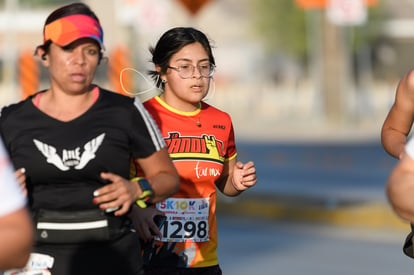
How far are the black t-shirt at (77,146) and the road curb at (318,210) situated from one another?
845 centimetres

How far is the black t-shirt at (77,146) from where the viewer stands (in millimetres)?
4371

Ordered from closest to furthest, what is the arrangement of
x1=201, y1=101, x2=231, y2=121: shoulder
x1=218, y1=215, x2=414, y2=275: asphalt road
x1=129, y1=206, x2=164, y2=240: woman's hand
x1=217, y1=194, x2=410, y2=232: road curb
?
x1=129, y1=206, x2=164, y2=240: woman's hand
x1=201, y1=101, x2=231, y2=121: shoulder
x1=218, y1=215, x2=414, y2=275: asphalt road
x1=217, y1=194, x2=410, y2=232: road curb

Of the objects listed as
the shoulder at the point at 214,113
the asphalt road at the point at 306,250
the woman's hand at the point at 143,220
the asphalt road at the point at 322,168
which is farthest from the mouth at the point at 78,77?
the asphalt road at the point at 322,168

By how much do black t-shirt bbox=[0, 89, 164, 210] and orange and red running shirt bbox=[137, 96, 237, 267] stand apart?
3.67ft

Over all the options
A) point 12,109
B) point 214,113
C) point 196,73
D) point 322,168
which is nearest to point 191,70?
point 196,73

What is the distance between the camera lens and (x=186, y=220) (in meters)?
5.66

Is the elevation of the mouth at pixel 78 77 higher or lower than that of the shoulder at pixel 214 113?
higher

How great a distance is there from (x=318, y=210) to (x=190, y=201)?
28.9 ft

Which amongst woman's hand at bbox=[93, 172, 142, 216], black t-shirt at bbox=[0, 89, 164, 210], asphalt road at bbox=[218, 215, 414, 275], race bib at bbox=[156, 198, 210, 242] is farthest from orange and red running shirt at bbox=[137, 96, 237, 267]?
asphalt road at bbox=[218, 215, 414, 275]

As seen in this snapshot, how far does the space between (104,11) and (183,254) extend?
3207 inches

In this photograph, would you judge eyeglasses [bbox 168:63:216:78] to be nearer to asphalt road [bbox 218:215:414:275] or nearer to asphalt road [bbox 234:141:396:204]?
asphalt road [bbox 218:215:414:275]

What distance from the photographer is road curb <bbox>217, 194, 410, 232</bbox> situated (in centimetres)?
1345

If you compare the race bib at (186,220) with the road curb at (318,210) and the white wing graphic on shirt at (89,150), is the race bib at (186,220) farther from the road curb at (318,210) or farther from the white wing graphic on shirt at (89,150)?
the road curb at (318,210)

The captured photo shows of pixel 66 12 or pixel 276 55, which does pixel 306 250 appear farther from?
pixel 276 55
